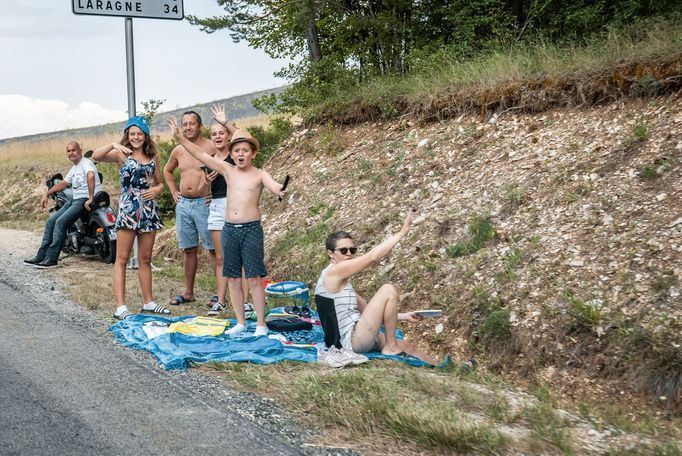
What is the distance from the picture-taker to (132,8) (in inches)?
420

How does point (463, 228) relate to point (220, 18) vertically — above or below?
below

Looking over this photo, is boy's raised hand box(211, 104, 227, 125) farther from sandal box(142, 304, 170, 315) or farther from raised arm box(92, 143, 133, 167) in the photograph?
sandal box(142, 304, 170, 315)

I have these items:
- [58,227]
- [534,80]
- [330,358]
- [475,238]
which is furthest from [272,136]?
[330,358]

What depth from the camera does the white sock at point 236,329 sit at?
7520 mm

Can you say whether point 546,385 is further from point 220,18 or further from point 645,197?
point 220,18

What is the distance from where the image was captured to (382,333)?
7.07m

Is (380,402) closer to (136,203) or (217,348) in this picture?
(217,348)

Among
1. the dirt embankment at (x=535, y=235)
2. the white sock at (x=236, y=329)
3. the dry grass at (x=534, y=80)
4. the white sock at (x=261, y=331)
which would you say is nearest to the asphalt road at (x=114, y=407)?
the white sock at (x=236, y=329)

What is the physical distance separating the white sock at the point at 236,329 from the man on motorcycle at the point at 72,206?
5279 millimetres

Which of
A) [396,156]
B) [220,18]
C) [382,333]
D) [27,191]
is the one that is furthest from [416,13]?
[27,191]

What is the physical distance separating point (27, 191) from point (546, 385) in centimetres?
2252

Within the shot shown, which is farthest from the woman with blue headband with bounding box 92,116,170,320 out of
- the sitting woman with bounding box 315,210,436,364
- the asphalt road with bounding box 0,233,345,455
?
the sitting woman with bounding box 315,210,436,364

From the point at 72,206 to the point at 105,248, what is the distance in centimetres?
79

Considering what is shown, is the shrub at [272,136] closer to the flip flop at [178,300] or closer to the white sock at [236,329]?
the flip flop at [178,300]
